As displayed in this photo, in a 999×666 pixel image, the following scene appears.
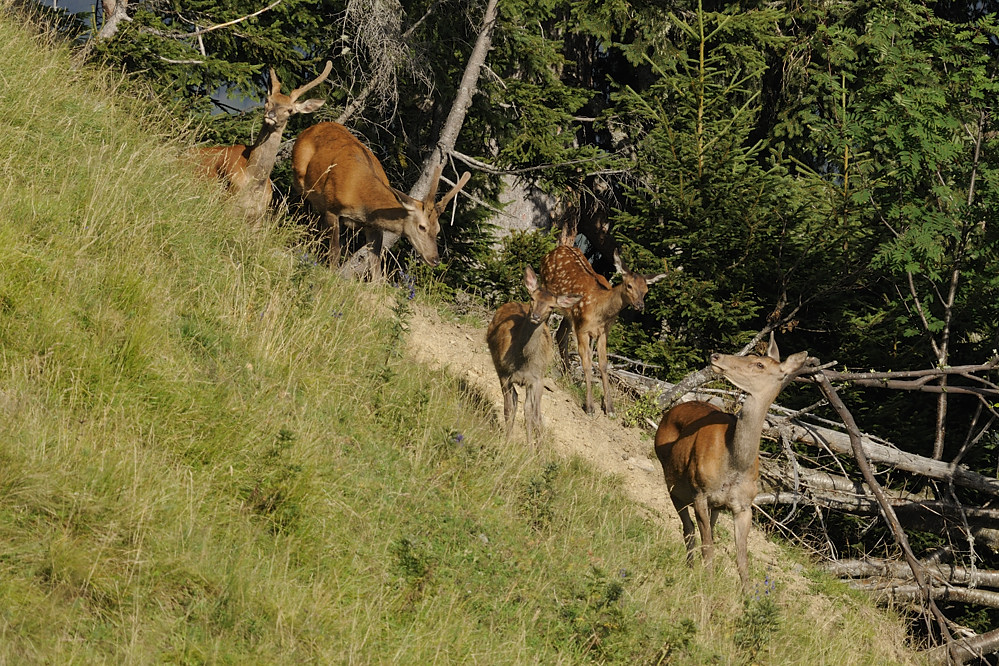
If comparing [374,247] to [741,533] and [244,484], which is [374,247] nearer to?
[741,533]

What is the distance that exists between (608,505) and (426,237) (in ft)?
12.2

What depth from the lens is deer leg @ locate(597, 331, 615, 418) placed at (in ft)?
39.1

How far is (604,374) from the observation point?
1202cm

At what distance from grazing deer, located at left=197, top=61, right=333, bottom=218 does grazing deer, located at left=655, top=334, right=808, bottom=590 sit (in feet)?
14.5

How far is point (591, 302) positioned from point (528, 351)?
8.34 ft

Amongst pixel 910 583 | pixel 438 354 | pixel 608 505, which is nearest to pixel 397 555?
pixel 608 505

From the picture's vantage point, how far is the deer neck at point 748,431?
7719 mm

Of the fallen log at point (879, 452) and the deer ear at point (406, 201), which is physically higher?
the deer ear at point (406, 201)

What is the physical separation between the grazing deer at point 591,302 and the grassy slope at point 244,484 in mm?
3224

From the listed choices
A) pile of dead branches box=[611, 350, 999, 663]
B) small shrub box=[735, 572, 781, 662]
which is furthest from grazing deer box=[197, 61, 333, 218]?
small shrub box=[735, 572, 781, 662]

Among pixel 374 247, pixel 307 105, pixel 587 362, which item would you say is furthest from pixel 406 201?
pixel 587 362

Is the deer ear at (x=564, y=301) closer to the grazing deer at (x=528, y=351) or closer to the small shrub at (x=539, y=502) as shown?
the grazing deer at (x=528, y=351)

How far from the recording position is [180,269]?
7168mm

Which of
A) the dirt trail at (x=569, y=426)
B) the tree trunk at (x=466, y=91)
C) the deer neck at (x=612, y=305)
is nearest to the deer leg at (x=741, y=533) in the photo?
the dirt trail at (x=569, y=426)
